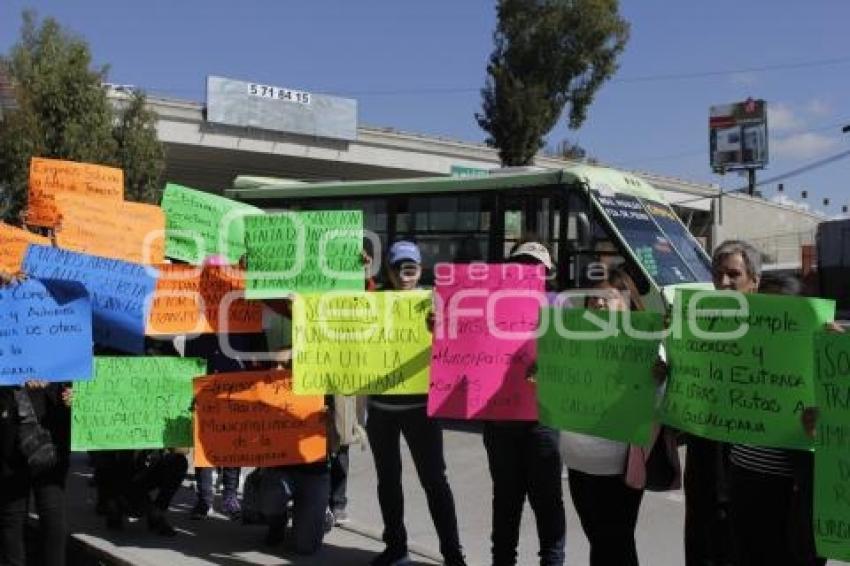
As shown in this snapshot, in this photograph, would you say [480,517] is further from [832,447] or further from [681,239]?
[681,239]

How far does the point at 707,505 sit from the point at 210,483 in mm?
3639

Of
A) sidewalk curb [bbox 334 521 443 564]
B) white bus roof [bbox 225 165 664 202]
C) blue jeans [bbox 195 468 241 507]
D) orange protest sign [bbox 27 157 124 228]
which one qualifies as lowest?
sidewalk curb [bbox 334 521 443 564]

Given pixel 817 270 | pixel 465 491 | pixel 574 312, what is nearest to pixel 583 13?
pixel 817 270

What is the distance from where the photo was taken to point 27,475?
15.3 feet

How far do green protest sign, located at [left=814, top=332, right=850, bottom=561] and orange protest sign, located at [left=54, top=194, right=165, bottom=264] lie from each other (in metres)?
3.80

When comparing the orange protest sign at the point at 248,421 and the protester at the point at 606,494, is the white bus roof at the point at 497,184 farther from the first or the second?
the protester at the point at 606,494

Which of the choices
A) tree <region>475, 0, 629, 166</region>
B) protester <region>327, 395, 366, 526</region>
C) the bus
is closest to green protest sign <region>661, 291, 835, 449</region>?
protester <region>327, 395, 366, 526</region>

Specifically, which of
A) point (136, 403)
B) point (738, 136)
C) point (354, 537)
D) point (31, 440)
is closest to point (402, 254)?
point (136, 403)

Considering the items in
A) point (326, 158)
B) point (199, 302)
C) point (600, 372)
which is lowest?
point (600, 372)

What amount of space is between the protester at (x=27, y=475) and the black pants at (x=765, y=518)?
328cm

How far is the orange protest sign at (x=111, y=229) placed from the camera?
5329 mm

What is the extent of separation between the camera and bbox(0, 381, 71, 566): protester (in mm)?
4590

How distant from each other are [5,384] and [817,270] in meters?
27.2

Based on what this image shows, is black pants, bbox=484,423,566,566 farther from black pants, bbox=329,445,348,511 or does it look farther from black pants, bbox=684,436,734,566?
black pants, bbox=329,445,348,511
